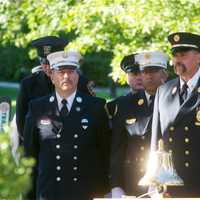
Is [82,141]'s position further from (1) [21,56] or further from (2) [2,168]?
(1) [21,56]

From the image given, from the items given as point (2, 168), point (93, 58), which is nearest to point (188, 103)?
point (2, 168)

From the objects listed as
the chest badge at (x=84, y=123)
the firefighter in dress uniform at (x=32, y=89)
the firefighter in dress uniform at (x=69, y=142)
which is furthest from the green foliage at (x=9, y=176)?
the firefighter in dress uniform at (x=32, y=89)

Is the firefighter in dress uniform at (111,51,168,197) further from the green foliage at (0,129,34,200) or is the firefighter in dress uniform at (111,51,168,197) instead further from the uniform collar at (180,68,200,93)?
the green foliage at (0,129,34,200)

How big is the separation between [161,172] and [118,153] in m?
1.44

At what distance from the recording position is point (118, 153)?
342 inches

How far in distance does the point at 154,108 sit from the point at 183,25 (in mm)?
6167

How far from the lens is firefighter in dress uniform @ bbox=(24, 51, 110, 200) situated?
28.6ft

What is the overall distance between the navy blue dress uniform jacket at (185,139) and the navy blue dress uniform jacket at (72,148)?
760mm

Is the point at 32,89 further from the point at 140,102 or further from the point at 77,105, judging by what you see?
the point at 140,102

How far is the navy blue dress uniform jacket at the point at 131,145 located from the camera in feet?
28.3

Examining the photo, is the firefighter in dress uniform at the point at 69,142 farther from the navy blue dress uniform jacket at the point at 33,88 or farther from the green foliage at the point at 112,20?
the green foliage at the point at 112,20

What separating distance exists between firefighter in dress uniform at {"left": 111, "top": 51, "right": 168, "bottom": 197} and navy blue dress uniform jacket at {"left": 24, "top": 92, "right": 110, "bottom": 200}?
0.16 metres

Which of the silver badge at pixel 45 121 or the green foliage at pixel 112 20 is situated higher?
the green foliage at pixel 112 20

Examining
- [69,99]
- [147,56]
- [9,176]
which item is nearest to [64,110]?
[69,99]
